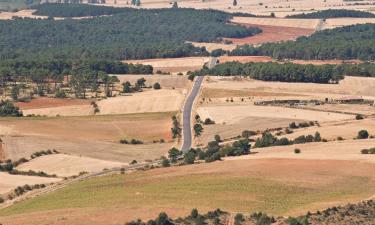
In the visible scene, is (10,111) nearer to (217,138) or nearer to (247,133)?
(217,138)

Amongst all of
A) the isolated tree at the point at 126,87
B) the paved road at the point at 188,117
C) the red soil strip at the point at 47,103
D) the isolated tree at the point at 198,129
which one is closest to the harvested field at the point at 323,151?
the paved road at the point at 188,117

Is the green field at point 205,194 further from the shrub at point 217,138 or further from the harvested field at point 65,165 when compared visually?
the shrub at point 217,138

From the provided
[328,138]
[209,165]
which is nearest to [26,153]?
[209,165]

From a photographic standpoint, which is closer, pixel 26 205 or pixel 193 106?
pixel 26 205

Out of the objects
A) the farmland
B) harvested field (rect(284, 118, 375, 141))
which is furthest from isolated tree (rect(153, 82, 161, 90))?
harvested field (rect(284, 118, 375, 141))

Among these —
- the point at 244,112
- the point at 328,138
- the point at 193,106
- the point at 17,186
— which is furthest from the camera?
the point at 193,106

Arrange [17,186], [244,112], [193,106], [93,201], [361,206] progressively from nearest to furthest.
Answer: [361,206] < [93,201] < [17,186] < [244,112] < [193,106]

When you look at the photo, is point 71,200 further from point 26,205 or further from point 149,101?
point 149,101
